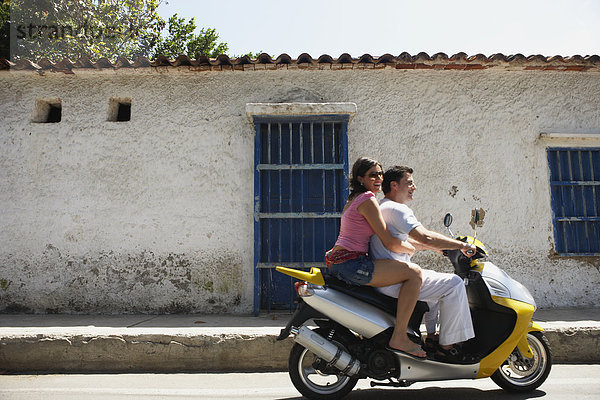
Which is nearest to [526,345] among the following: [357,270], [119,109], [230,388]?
[357,270]

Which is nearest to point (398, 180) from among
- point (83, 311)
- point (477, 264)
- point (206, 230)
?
point (477, 264)

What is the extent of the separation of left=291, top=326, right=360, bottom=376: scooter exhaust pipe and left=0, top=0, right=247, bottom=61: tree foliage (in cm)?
1231

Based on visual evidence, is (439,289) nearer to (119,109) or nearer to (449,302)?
Answer: (449,302)

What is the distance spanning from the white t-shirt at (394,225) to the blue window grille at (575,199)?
344 centimetres

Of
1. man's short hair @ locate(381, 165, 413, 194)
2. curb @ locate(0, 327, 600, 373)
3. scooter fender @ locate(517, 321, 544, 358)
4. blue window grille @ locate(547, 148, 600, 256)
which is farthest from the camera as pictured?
blue window grille @ locate(547, 148, 600, 256)

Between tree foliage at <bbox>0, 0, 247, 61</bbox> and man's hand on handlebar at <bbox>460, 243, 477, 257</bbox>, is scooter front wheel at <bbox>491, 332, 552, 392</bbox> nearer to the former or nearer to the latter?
man's hand on handlebar at <bbox>460, 243, 477, 257</bbox>

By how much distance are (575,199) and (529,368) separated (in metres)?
3.34

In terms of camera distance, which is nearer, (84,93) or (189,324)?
(189,324)

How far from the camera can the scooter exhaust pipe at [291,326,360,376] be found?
246cm

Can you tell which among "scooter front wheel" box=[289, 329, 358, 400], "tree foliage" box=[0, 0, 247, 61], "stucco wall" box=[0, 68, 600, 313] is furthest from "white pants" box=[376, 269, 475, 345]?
"tree foliage" box=[0, 0, 247, 61]

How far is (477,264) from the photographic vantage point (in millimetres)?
2793

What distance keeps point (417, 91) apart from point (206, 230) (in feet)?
9.89

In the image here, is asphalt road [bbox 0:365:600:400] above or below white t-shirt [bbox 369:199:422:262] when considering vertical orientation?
below

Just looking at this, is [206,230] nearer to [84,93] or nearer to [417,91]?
[84,93]
